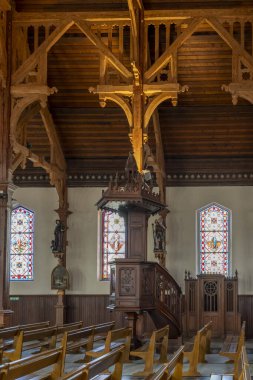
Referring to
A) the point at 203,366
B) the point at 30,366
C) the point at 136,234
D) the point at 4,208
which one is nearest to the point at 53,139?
the point at 136,234

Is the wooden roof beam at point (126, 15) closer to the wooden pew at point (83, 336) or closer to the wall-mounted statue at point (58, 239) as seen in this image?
the wooden pew at point (83, 336)

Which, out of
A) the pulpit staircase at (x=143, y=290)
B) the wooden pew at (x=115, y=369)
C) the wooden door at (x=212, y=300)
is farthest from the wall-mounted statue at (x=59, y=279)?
the wooden pew at (x=115, y=369)

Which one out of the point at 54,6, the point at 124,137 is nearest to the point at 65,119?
the point at 124,137

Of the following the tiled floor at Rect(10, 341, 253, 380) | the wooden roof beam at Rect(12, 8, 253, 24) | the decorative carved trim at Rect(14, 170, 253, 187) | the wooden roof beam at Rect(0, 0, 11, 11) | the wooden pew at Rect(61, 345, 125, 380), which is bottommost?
the tiled floor at Rect(10, 341, 253, 380)

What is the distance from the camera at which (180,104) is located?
20281 mm

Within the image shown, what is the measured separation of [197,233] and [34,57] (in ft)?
28.7

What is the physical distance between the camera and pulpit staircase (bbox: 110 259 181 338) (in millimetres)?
13609

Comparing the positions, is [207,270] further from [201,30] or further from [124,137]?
[201,30]

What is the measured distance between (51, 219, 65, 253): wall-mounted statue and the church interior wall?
1.85ft

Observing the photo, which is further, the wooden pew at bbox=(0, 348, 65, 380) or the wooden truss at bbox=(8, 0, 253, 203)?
the wooden truss at bbox=(8, 0, 253, 203)

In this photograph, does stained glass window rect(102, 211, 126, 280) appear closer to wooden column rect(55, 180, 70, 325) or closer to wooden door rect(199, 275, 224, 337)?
wooden column rect(55, 180, 70, 325)

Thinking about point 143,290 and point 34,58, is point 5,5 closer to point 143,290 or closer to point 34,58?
point 34,58

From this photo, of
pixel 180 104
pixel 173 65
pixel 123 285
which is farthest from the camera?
pixel 180 104

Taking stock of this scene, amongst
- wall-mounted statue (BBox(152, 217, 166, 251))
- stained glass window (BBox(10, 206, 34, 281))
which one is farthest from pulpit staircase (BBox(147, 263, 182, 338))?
stained glass window (BBox(10, 206, 34, 281))
